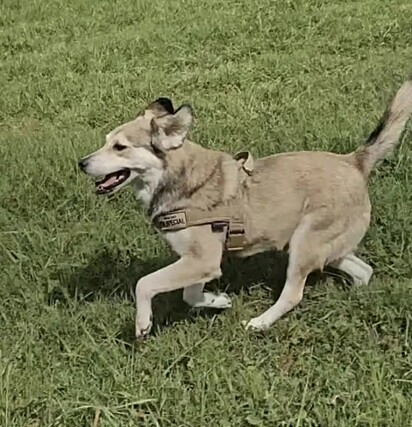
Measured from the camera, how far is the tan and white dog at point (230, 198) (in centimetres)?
447

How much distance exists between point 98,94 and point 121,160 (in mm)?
4722

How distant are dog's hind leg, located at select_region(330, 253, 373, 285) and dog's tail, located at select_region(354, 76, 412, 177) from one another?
0.49 metres

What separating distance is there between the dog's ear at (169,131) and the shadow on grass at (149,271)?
0.90 meters

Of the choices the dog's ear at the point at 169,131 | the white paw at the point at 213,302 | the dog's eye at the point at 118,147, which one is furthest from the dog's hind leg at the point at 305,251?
the dog's eye at the point at 118,147

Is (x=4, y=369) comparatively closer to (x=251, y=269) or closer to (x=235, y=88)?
(x=251, y=269)

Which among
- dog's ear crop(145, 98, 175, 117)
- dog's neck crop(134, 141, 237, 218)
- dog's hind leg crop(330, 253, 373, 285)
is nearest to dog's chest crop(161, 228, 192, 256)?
dog's neck crop(134, 141, 237, 218)

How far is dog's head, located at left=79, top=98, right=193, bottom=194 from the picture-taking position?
446 centimetres

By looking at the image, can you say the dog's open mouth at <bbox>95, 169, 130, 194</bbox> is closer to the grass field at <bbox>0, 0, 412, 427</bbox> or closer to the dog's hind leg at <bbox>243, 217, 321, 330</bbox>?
the grass field at <bbox>0, 0, 412, 427</bbox>

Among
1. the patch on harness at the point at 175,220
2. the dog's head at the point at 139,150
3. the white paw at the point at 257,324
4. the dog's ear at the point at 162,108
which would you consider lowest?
the white paw at the point at 257,324

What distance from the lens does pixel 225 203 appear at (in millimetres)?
4562

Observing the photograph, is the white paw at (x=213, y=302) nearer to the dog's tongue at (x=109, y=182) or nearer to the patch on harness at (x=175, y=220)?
the patch on harness at (x=175, y=220)

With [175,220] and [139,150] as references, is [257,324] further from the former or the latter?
[139,150]

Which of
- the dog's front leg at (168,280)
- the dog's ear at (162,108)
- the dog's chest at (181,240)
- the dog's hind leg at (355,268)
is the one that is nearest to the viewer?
the dog's front leg at (168,280)

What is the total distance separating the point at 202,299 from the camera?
4695mm
